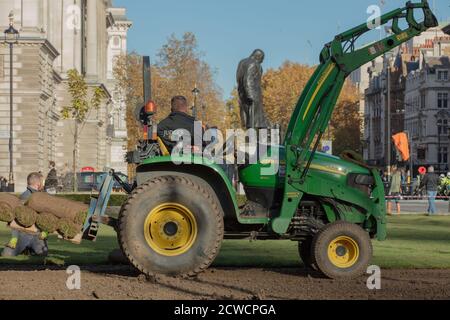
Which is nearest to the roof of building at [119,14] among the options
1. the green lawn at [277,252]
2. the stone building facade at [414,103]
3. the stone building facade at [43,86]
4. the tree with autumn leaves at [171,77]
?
the stone building facade at [414,103]

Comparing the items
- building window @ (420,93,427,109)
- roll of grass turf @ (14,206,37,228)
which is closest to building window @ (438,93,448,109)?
building window @ (420,93,427,109)

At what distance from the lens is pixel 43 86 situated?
77312 millimetres

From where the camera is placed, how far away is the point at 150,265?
44.2ft

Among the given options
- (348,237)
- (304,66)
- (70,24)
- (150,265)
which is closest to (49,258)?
(150,265)

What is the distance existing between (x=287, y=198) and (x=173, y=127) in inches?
68.3

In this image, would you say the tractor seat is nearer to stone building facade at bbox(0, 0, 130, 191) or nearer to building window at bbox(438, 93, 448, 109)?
stone building facade at bbox(0, 0, 130, 191)

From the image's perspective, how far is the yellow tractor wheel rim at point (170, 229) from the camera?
13.5 meters

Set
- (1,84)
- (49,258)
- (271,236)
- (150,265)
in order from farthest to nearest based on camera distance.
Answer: (1,84)
(49,258)
(271,236)
(150,265)

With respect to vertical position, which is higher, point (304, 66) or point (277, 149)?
point (304, 66)

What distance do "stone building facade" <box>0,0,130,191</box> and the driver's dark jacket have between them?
59.6 m

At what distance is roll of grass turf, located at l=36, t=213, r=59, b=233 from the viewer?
46.9ft
